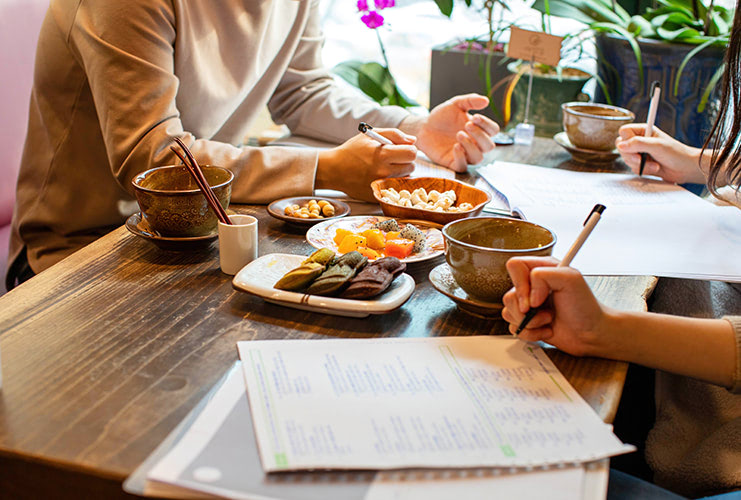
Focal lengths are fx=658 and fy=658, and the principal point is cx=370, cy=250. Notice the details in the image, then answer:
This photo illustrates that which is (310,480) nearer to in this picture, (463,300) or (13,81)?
(463,300)

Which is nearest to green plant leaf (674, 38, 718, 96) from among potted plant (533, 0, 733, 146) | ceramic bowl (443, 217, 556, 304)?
potted plant (533, 0, 733, 146)

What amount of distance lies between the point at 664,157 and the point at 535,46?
0.46 metres

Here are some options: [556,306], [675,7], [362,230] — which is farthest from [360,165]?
[675,7]

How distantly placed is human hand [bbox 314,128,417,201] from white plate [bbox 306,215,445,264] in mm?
148

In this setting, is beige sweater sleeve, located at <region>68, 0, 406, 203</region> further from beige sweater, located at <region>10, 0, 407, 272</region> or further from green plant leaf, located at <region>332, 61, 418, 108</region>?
green plant leaf, located at <region>332, 61, 418, 108</region>

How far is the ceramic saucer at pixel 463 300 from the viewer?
812 millimetres

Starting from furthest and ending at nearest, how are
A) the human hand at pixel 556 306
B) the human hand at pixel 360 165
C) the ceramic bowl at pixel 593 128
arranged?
the ceramic bowl at pixel 593 128 → the human hand at pixel 360 165 → the human hand at pixel 556 306

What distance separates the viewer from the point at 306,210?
1123 millimetres

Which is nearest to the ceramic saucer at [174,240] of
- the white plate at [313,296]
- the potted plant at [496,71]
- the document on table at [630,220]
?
the white plate at [313,296]

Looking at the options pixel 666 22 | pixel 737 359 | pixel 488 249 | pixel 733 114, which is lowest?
pixel 737 359

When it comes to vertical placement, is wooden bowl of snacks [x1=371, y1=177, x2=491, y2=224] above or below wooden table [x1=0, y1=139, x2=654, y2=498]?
above

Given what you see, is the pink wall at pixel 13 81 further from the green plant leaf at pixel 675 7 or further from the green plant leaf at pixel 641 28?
the green plant leaf at pixel 675 7

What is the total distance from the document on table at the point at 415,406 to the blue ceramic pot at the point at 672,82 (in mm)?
1507

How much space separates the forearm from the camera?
746 millimetres
